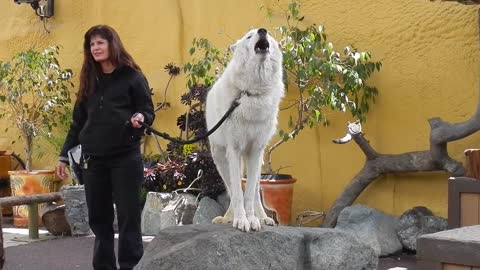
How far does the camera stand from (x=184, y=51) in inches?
355

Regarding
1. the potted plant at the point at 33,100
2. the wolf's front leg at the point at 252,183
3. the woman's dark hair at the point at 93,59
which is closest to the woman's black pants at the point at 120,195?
the woman's dark hair at the point at 93,59

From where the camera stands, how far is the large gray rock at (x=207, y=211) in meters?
7.48

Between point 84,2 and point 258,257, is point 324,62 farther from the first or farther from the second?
point 84,2

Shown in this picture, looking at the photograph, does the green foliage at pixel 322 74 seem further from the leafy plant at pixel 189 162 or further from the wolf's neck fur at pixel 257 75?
the wolf's neck fur at pixel 257 75

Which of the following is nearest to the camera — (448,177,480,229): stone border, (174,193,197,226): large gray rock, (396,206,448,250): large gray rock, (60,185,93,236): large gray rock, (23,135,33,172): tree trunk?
(448,177,480,229): stone border

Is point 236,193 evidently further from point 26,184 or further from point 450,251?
point 26,184

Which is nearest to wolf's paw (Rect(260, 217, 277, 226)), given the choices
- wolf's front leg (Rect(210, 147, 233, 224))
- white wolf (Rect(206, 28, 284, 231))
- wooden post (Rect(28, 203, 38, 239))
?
white wolf (Rect(206, 28, 284, 231))

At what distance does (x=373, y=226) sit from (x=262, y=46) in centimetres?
295

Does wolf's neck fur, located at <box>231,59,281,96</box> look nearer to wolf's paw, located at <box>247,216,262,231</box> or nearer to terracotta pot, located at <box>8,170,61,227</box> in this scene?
wolf's paw, located at <box>247,216,262,231</box>

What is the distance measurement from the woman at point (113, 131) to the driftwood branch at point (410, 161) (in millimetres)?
2385

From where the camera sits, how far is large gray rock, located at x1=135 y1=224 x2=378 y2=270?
14.3ft

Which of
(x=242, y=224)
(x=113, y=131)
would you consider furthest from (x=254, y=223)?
(x=113, y=131)

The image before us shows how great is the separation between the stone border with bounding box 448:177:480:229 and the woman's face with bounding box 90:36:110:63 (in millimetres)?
2894

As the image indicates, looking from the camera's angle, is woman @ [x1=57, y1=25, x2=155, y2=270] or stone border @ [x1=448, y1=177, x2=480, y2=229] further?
stone border @ [x1=448, y1=177, x2=480, y2=229]
